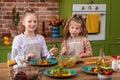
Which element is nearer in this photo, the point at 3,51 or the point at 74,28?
the point at 74,28

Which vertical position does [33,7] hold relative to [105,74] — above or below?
above

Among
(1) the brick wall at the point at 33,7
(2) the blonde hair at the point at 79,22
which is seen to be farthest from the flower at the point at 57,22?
(2) the blonde hair at the point at 79,22

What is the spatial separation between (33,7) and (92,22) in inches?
40.6

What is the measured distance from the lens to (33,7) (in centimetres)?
480

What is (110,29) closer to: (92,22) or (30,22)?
(92,22)


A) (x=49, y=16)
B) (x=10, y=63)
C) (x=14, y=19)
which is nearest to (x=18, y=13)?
(x=14, y=19)

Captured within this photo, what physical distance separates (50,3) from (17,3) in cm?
55

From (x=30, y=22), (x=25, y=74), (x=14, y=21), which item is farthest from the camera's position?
(x=14, y=21)

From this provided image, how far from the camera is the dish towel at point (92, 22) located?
14.7 ft

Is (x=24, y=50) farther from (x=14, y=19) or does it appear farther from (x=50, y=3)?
(x=50, y=3)

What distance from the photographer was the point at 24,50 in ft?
9.89

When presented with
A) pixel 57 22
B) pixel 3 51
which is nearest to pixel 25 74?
pixel 3 51

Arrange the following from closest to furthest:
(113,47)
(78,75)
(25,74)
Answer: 1. (25,74)
2. (78,75)
3. (113,47)

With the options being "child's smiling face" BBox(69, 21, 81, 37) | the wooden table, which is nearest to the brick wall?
"child's smiling face" BBox(69, 21, 81, 37)
